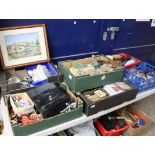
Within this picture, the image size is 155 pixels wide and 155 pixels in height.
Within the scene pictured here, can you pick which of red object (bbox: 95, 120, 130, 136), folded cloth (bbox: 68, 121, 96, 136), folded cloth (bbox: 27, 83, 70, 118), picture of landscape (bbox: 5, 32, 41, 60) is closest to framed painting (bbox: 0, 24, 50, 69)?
picture of landscape (bbox: 5, 32, 41, 60)

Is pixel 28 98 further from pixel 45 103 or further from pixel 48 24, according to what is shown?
pixel 48 24

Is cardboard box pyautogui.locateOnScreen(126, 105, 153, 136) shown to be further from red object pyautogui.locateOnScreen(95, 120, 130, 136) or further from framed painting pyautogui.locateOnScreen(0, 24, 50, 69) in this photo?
framed painting pyautogui.locateOnScreen(0, 24, 50, 69)

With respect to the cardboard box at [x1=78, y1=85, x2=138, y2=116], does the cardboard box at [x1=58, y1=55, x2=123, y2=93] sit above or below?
above

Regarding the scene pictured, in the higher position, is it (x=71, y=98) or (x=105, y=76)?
(x=105, y=76)

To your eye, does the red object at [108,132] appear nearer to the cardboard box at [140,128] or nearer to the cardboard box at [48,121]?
the cardboard box at [140,128]

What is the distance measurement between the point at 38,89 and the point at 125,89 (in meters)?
0.77

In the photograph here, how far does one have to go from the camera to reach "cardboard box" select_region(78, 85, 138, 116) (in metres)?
1.40

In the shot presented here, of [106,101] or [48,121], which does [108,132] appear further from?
[48,121]

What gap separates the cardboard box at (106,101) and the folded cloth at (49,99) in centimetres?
16

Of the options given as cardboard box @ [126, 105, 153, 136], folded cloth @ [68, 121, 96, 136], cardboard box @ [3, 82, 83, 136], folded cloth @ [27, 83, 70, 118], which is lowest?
cardboard box @ [126, 105, 153, 136]

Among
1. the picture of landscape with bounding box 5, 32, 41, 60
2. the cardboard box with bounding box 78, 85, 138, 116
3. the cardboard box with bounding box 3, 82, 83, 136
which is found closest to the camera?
the cardboard box with bounding box 3, 82, 83, 136

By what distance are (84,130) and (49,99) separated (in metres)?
0.58

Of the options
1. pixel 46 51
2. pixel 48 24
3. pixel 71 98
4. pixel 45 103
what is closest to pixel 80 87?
pixel 71 98

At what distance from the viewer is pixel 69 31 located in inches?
69.4
